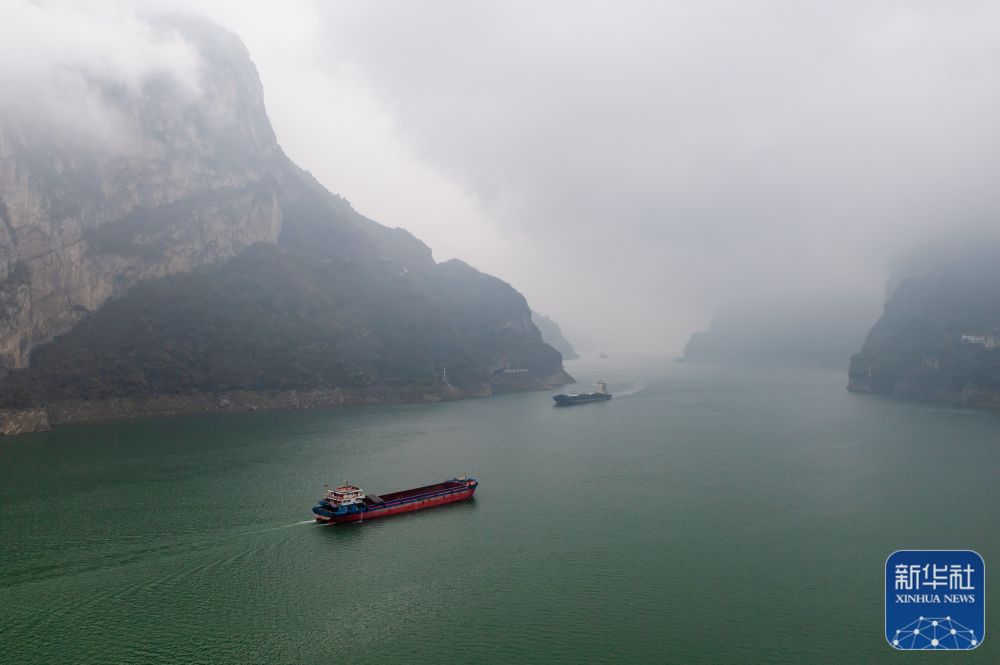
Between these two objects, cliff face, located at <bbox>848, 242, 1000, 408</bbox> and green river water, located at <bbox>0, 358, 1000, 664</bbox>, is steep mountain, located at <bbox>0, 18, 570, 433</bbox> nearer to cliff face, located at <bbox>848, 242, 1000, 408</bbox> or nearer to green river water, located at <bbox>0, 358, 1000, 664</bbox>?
green river water, located at <bbox>0, 358, 1000, 664</bbox>

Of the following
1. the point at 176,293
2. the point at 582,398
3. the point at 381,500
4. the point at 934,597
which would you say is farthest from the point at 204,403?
the point at 934,597

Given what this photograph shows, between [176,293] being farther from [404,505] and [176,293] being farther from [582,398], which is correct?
[404,505]

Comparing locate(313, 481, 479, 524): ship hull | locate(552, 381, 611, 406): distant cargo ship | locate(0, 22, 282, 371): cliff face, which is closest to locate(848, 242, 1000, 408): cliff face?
locate(552, 381, 611, 406): distant cargo ship

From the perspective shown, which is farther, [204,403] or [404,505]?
[204,403]

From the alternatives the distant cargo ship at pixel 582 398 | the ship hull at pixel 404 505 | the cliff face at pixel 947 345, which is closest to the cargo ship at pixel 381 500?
the ship hull at pixel 404 505

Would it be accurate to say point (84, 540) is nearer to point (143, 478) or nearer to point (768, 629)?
point (143, 478)

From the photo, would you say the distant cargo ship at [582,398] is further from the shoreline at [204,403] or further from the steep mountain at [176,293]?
the steep mountain at [176,293]
